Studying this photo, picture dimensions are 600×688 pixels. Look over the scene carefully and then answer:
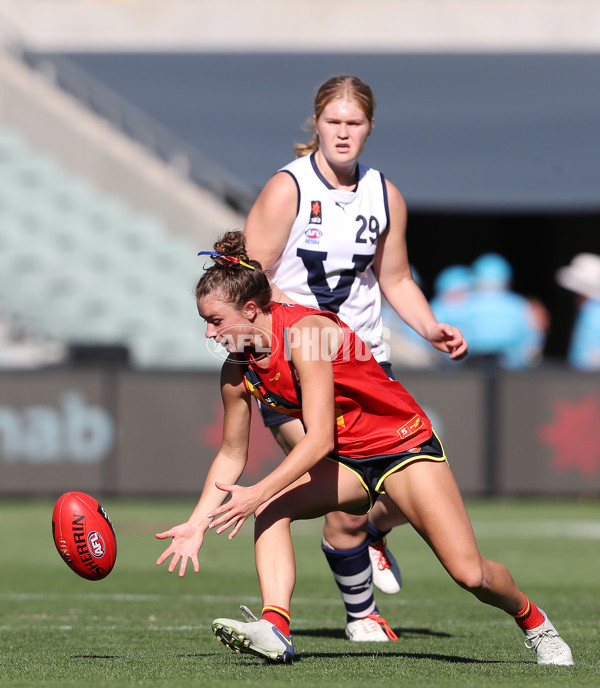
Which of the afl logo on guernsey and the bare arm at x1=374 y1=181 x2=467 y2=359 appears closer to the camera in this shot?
the afl logo on guernsey

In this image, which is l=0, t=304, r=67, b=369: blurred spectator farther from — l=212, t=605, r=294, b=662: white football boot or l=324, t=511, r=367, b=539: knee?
l=212, t=605, r=294, b=662: white football boot

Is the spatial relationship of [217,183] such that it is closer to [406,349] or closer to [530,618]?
[406,349]

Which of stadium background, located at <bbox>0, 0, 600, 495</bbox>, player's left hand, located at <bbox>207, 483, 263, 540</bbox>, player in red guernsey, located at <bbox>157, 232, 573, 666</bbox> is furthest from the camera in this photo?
stadium background, located at <bbox>0, 0, 600, 495</bbox>

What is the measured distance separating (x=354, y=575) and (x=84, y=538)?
54.4 inches

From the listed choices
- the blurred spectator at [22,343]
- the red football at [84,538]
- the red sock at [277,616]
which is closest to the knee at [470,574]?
the red sock at [277,616]

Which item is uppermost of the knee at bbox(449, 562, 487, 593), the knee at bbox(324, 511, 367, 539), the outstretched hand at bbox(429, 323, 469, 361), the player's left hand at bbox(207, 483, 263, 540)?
the outstretched hand at bbox(429, 323, 469, 361)

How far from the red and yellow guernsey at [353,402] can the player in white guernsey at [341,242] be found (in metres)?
0.40

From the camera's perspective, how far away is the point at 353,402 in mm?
4996

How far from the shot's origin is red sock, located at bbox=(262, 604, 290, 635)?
4.84 m

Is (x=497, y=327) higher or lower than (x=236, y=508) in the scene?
higher

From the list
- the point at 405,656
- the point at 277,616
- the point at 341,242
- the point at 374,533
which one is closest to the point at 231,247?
the point at 341,242

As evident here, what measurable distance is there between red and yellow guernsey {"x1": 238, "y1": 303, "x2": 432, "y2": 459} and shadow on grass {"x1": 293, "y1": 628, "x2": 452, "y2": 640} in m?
1.36

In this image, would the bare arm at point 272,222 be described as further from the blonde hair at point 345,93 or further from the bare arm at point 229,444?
the bare arm at point 229,444

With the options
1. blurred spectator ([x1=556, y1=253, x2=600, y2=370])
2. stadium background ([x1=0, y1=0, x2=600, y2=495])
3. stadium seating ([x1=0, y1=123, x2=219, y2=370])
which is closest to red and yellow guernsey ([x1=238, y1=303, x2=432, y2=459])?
stadium background ([x1=0, y1=0, x2=600, y2=495])
